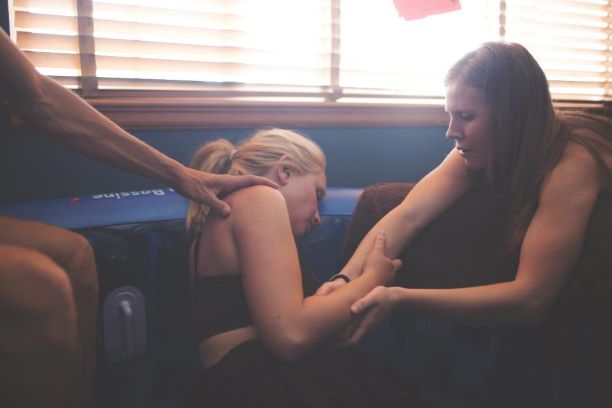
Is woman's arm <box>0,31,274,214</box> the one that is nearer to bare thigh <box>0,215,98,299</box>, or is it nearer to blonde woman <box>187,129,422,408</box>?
blonde woman <box>187,129,422,408</box>

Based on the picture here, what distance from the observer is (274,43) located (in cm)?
179

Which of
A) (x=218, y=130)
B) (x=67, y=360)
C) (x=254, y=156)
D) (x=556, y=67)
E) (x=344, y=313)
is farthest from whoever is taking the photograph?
(x=556, y=67)

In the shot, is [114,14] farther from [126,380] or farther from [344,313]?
[344,313]

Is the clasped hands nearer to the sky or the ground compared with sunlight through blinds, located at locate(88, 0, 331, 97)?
nearer to the ground

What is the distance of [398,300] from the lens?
3.45 ft

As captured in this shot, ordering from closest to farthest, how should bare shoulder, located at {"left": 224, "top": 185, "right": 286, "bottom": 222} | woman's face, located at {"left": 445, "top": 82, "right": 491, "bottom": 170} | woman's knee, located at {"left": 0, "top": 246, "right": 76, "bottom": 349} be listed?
woman's knee, located at {"left": 0, "top": 246, "right": 76, "bottom": 349} → bare shoulder, located at {"left": 224, "top": 185, "right": 286, "bottom": 222} → woman's face, located at {"left": 445, "top": 82, "right": 491, "bottom": 170}

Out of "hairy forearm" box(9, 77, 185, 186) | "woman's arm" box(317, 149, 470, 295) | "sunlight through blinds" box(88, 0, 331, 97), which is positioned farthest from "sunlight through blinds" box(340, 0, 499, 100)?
"hairy forearm" box(9, 77, 185, 186)

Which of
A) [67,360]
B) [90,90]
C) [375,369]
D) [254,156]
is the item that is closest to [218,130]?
[90,90]

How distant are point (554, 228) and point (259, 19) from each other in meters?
1.16

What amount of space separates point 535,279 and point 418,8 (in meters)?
1.27

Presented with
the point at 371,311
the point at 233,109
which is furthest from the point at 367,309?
the point at 233,109

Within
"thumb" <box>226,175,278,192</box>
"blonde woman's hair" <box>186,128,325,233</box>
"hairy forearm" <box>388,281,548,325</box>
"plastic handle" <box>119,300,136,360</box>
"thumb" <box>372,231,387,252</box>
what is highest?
"blonde woman's hair" <box>186,128,325,233</box>

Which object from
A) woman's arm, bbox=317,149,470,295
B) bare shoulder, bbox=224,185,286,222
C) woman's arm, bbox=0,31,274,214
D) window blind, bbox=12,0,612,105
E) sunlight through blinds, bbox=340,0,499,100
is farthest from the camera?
sunlight through blinds, bbox=340,0,499,100

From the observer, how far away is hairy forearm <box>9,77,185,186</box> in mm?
899
